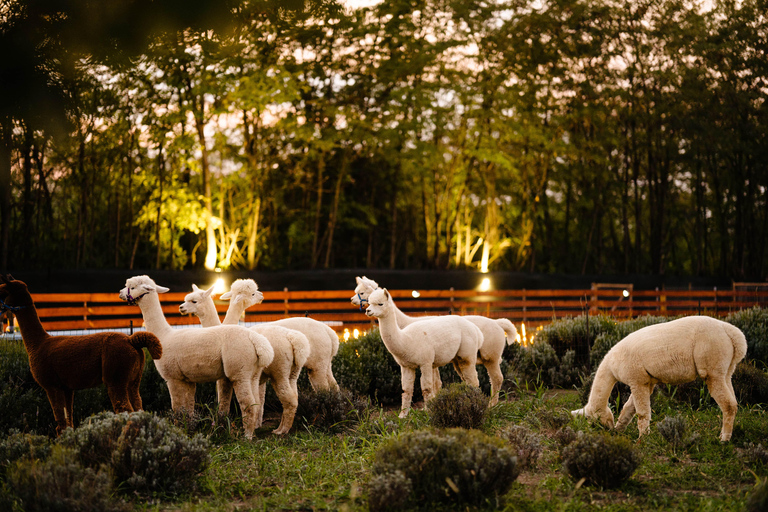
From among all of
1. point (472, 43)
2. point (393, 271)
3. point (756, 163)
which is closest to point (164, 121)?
point (393, 271)

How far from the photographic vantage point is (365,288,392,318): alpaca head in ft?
23.7

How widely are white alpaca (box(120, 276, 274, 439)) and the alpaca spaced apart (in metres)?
0.95

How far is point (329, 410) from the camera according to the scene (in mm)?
7129

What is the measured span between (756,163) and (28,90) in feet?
95.9

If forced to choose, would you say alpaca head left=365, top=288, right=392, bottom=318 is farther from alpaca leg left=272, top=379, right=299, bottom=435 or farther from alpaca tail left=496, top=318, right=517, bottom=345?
alpaca tail left=496, top=318, right=517, bottom=345

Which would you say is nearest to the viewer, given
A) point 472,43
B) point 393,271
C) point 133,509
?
point 133,509

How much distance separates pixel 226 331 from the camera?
6.47 metres

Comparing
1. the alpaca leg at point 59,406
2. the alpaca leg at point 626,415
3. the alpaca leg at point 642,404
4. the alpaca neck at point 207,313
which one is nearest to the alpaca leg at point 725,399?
the alpaca leg at point 642,404

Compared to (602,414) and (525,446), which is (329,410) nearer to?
(525,446)

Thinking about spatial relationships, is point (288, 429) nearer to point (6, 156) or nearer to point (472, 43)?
point (6, 156)

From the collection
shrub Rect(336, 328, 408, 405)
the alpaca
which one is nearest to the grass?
the alpaca

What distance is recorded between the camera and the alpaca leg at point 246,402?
21.1 ft

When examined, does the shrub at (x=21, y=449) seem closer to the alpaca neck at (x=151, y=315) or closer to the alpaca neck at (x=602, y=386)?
the alpaca neck at (x=151, y=315)

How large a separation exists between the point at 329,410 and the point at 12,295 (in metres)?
3.21
